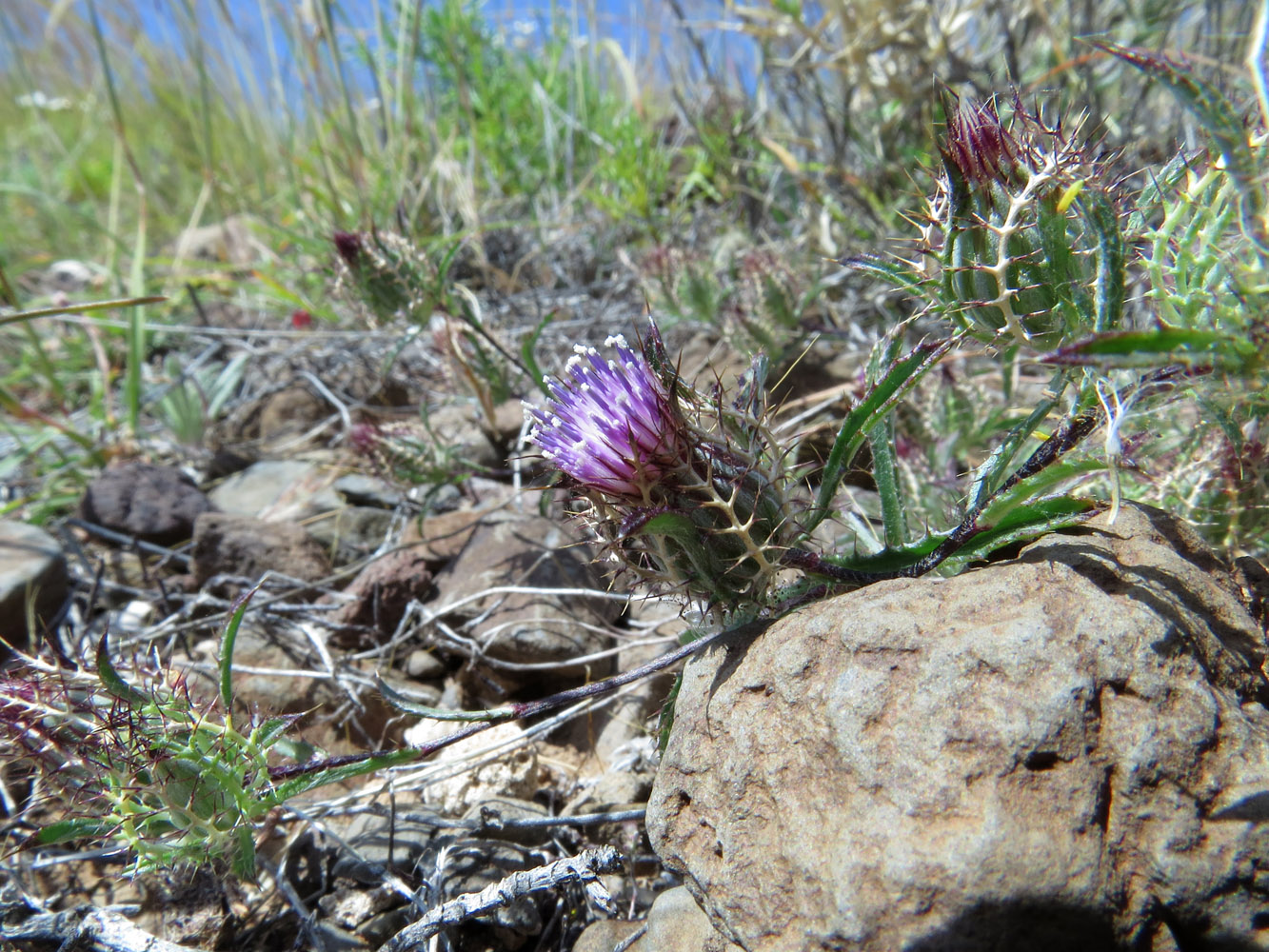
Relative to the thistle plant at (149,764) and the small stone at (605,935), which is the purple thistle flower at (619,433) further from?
the small stone at (605,935)

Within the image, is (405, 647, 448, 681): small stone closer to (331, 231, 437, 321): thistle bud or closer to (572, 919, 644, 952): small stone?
(572, 919, 644, 952): small stone

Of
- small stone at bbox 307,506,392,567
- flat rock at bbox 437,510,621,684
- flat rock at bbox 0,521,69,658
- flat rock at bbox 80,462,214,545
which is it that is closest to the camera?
flat rock at bbox 437,510,621,684

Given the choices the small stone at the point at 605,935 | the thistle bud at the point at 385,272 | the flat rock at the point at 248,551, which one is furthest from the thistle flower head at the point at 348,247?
the small stone at the point at 605,935

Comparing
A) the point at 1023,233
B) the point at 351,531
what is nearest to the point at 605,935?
the point at 1023,233

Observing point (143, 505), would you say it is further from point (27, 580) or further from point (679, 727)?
point (679, 727)

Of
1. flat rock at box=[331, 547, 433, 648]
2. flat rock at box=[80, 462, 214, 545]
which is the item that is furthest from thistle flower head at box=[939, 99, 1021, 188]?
flat rock at box=[80, 462, 214, 545]
